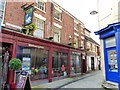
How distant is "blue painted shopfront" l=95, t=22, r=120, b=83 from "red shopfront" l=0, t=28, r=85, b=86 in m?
5.01

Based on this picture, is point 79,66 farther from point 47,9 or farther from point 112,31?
point 112,31

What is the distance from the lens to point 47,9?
1348 cm

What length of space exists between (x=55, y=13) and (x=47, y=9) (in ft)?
5.77

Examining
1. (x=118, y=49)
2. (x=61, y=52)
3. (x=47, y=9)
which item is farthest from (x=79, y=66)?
(x=118, y=49)

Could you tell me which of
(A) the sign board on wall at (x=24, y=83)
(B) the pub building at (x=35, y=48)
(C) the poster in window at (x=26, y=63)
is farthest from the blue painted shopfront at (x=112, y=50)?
(C) the poster in window at (x=26, y=63)

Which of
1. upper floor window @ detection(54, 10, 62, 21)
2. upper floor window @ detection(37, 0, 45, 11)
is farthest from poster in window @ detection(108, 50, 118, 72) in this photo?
upper floor window @ detection(54, 10, 62, 21)

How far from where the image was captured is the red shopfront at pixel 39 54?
349 inches

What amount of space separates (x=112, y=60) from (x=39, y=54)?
573 cm

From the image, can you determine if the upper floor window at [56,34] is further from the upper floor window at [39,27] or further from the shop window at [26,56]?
the shop window at [26,56]

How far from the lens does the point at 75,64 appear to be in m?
18.1

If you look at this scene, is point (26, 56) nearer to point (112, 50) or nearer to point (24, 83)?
point (24, 83)

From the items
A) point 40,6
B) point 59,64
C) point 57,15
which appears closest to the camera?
point 40,6

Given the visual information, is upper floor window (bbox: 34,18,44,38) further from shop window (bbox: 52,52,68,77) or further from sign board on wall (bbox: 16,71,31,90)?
sign board on wall (bbox: 16,71,31,90)

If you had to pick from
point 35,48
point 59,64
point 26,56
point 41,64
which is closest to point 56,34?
point 59,64
